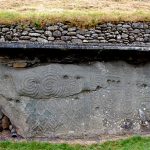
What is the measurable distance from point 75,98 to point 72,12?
19.7ft

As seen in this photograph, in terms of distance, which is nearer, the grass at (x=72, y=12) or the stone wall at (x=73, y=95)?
the stone wall at (x=73, y=95)

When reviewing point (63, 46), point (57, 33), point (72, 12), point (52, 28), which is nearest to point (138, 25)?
point (72, 12)

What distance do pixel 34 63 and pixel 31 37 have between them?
Result: 540cm

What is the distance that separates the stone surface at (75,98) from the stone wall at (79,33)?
525 cm

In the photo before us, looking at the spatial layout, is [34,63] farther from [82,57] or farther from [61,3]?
[61,3]

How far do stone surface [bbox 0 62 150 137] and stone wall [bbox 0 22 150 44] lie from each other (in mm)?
5254

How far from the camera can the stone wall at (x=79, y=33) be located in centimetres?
1347

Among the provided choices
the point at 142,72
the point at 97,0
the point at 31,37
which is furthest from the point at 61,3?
the point at 142,72

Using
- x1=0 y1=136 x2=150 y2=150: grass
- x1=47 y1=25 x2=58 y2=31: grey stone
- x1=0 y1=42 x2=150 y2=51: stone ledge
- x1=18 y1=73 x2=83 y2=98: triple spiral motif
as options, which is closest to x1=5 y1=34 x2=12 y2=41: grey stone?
x1=47 y1=25 x2=58 y2=31: grey stone

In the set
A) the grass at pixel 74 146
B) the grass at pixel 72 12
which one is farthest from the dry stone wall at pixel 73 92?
the grass at pixel 72 12

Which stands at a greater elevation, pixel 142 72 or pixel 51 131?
pixel 142 72

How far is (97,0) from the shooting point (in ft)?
55.9

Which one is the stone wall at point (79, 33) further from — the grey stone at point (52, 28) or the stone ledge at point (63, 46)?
the stone ledge at point (63, 46)

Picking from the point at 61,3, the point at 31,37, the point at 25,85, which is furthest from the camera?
the point at 61,3
